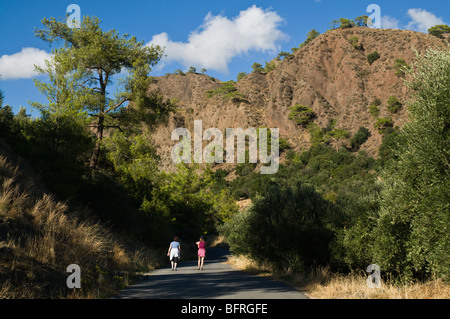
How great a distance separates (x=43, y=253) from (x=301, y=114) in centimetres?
10583

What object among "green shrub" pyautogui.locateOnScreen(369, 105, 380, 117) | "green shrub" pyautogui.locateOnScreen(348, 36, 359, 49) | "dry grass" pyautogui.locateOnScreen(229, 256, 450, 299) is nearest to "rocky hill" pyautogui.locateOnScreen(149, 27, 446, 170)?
"green shrub" pyautogui.locateOnScreen(348, 36, 359, 49)

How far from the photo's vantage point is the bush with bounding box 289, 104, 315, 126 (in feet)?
364

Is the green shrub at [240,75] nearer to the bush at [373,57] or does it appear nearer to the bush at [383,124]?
the bush at [373,57]

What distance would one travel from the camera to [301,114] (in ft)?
368

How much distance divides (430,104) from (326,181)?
222 ft

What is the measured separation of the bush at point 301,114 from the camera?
11087 centimetres

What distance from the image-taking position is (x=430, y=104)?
37.4 ft

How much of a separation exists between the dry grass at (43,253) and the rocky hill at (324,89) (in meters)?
84.0

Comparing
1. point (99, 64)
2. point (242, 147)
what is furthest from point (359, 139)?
point (99, 64)

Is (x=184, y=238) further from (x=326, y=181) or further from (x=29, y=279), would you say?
(x=326, y=181)

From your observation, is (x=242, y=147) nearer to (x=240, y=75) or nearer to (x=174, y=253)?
(x=240, y=75)

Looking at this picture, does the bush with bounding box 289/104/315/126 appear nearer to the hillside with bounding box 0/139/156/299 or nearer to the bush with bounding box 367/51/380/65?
the bush with bounding box 367/51/380/65

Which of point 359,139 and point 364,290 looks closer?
point 364,290
